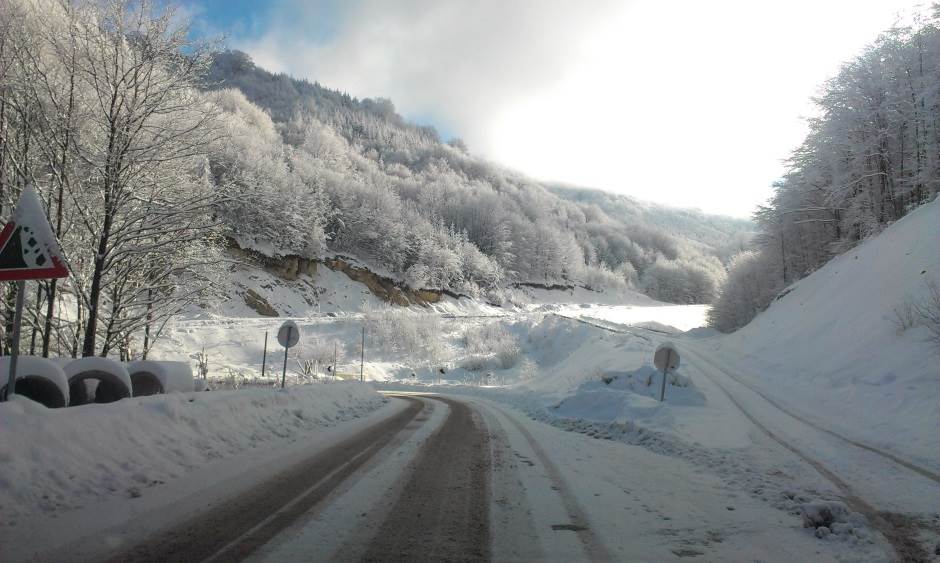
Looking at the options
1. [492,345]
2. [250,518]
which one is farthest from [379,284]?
[250,518]

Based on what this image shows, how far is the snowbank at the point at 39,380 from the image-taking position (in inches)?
295

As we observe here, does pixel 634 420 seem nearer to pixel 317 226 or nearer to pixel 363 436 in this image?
pixel 363 436

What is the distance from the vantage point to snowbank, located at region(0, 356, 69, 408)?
295 inches

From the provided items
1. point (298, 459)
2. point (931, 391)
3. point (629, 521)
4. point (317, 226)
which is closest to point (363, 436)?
point (298, 459)

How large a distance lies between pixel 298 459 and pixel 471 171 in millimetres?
181829

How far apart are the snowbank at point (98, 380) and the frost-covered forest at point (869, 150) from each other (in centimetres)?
3624

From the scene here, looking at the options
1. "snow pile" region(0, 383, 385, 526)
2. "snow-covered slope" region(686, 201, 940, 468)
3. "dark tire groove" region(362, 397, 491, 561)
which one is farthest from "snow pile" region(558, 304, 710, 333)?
"snow pile" region(0, 383, 385, 526)

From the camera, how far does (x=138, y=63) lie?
1197 centimetres

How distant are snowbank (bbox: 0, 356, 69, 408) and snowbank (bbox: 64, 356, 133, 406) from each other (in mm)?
1377

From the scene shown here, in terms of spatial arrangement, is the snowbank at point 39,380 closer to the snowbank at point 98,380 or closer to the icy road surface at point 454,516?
the snowbank at point 98,380

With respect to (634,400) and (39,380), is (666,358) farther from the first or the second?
(39,380)

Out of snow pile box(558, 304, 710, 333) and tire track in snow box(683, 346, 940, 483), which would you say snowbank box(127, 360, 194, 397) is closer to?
tire track in snow box(683, 346, 940, 483)

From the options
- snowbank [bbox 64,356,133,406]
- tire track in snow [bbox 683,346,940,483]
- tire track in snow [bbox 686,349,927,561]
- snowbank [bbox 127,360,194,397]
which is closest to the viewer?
tire track in snow [bbox 686,349,927,561]

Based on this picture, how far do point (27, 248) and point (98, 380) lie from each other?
4.98 m
